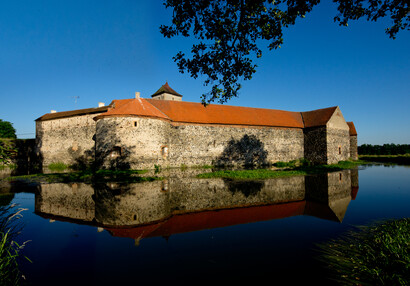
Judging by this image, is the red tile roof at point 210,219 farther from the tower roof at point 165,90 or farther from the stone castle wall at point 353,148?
the tower roof at point 165,90

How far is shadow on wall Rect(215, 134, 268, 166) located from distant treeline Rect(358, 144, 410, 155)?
38806 mm

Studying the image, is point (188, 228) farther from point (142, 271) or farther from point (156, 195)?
point (156, 195)

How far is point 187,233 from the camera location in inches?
205

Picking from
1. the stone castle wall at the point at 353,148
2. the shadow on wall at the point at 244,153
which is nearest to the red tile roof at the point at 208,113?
the shadow on wall at the point at 244,153

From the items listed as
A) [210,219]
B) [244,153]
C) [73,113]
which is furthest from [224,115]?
[210,219]

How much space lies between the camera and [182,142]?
22.9 meters

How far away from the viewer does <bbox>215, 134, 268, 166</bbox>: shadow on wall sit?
24.8 meters

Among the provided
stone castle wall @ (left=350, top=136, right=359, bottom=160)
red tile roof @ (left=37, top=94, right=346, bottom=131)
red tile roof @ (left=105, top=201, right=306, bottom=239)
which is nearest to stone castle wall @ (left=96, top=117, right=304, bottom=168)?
red tile roof @ (left=37, top=94, right=346, bottom=131)

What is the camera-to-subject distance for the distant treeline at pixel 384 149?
4591 cm

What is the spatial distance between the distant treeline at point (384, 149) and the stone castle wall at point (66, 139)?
57.5 metres

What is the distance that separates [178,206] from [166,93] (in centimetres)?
3423

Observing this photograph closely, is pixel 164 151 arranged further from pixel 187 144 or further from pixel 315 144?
pixel 315 144

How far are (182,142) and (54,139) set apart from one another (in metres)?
17.2

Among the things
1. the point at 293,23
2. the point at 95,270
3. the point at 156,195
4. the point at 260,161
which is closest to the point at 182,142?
the point at 260,161
